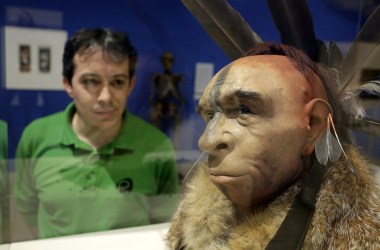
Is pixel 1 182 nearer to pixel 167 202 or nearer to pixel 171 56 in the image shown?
pixel 167 202

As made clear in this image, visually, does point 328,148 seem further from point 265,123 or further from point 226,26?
point 226,26

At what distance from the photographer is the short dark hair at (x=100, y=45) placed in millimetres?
1594

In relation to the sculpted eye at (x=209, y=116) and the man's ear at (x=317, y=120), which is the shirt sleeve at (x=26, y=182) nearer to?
the sculpted eye at (x=209, y=116)

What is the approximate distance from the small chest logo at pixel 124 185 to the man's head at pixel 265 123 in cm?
103

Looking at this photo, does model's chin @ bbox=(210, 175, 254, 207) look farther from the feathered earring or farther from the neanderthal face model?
the feathered earring

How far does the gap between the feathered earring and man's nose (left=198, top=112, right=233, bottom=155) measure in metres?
0.18

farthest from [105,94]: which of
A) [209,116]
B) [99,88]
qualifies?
[209,116]

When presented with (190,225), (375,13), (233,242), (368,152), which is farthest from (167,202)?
(375,13)

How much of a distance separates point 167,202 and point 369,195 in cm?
110

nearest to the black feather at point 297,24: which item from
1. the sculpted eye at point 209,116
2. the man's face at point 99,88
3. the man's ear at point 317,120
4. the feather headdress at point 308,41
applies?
the feather headdress at point 308,41

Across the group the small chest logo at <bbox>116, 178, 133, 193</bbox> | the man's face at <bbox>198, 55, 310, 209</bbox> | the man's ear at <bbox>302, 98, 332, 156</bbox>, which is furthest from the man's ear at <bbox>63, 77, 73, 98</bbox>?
the man's ear at <bbox>302, 98, 332, 156</bbox>

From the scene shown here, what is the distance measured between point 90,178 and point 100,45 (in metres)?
0.59

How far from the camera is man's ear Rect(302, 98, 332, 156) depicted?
2.58 feet

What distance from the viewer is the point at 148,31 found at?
1.63 metres
